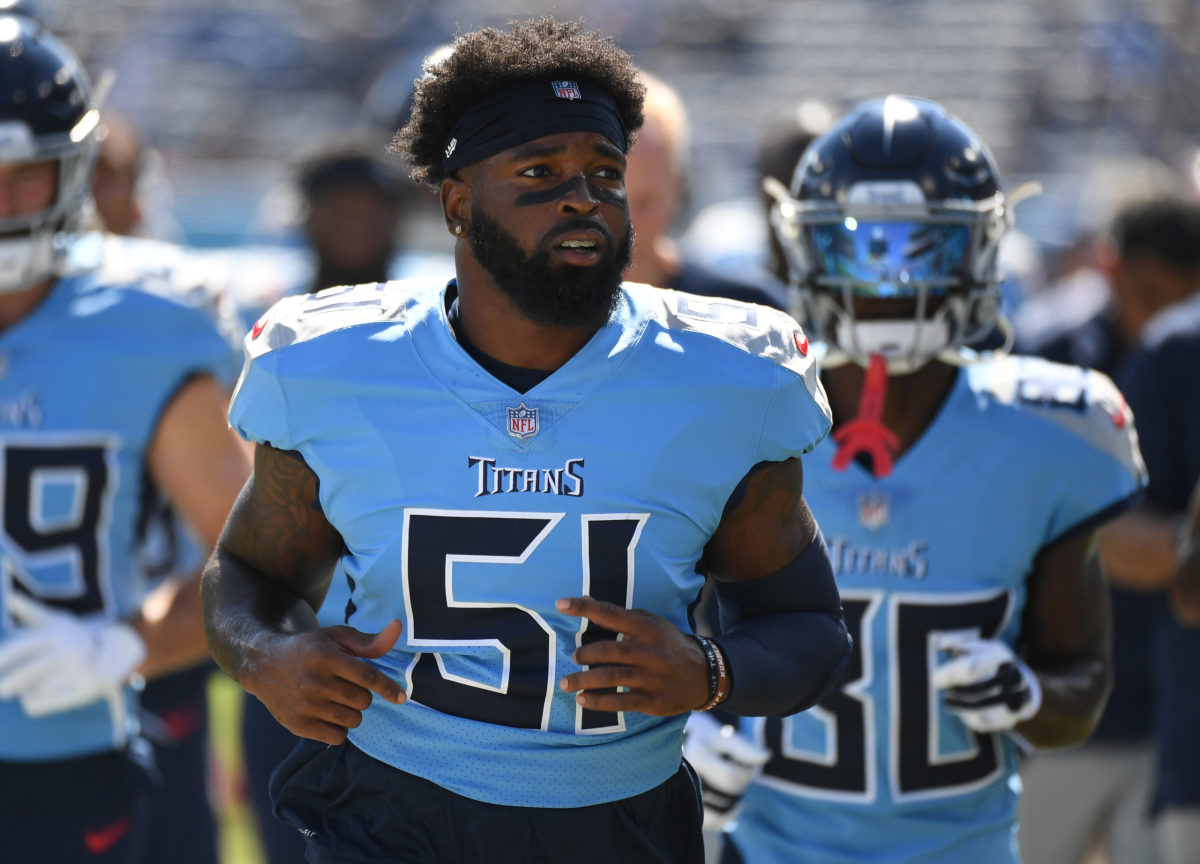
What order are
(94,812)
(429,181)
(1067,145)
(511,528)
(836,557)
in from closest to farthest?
(511,528) < (429,181) < (836,557) < (94,812) < (1067,145)

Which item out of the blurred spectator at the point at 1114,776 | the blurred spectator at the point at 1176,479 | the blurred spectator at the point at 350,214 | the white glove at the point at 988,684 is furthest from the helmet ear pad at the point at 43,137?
the blurred spectator at the point at 1114,776

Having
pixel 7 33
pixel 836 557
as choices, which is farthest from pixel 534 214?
pixel 7 33

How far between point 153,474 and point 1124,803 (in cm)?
297

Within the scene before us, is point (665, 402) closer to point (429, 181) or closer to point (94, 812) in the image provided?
Answer: point (429, 181)

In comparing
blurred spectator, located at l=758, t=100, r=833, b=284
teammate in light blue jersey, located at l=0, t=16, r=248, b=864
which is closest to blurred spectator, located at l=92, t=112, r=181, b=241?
teammate in light blue jersey, located at l=0, t=16, r=248, b=864

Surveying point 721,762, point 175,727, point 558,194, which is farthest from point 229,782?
point 558,194

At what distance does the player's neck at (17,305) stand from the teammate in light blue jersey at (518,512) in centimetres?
125

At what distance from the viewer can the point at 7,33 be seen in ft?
11.1

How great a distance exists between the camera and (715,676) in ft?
6.60

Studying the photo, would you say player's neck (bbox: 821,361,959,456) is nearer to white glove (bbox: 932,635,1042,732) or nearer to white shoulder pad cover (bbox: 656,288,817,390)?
white glove (bbox: 932,635,1042,732)

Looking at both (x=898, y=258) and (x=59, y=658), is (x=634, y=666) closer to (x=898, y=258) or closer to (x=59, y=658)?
(x=898, y=258)

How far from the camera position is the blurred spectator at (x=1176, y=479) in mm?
3834

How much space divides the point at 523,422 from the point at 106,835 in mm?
1580

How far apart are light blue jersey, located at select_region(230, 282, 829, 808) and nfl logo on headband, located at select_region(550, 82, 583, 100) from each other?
34 cm
